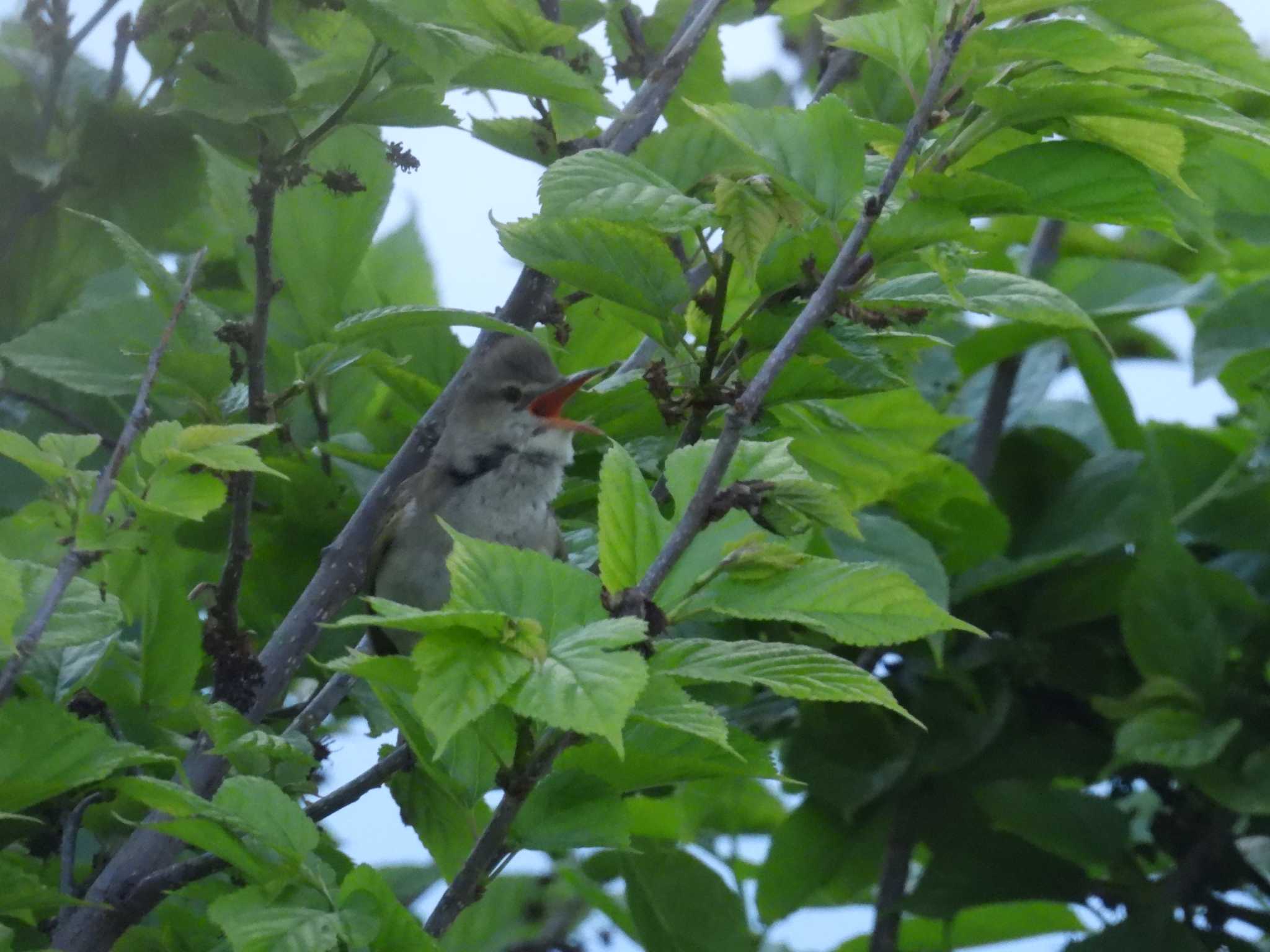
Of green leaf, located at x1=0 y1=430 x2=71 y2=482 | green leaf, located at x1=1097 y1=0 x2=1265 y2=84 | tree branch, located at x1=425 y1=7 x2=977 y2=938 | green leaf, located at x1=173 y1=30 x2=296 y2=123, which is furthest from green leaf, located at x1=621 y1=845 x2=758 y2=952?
green leaf, located at x1=1097 y1=0 x2=1265 y2=84

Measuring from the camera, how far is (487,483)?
8.63ft

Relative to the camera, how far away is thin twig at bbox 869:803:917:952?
2242mm

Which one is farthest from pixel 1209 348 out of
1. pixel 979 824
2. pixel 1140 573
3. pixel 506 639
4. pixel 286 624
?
pixel 506 639

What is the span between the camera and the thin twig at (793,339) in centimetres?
127

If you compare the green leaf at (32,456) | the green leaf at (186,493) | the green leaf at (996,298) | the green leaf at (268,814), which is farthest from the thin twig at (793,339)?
the green leaf at (32,456)

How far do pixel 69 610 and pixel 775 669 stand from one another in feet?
2.18

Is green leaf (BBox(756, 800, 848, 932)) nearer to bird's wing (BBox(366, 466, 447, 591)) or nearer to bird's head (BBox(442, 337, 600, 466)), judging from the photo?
bird's head (BBox(442, 337, 600, 466))

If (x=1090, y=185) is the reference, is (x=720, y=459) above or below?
below

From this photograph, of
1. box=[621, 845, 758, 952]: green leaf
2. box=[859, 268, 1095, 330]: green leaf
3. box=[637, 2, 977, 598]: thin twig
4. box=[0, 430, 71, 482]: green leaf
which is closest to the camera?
box=[637, 2, 977, 598]: thin twig

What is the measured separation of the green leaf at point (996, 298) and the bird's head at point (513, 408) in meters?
0.91

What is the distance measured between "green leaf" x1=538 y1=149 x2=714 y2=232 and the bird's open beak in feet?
1.81

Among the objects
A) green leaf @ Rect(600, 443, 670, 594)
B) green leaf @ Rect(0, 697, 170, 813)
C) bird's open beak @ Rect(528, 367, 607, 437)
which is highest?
bird's open beak @ Rect(528, 367, 607, 437)

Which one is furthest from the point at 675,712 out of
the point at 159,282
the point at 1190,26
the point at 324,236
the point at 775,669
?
the point at 324,236

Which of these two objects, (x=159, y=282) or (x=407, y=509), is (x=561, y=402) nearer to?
(x=407, y=509)
